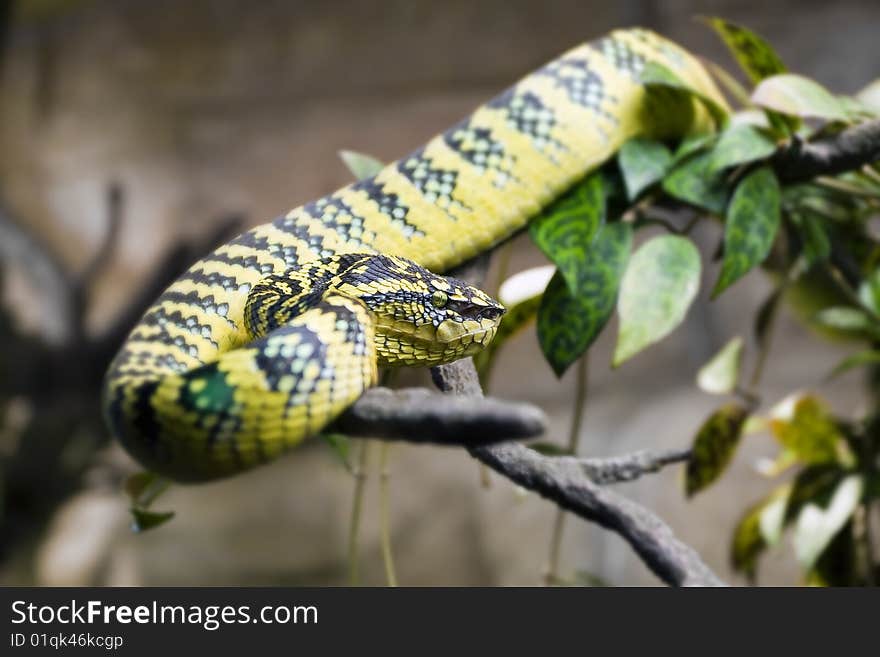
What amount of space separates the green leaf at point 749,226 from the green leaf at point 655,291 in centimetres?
4

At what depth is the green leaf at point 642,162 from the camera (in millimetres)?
1224

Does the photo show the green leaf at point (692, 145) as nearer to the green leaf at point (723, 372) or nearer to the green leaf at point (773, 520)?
the green leaf at point (723, 372)

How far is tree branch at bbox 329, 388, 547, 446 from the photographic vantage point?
0.54 metres

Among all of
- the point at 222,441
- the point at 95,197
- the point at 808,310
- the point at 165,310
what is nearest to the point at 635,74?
the point at 808,310

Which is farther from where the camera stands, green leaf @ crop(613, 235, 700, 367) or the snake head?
green leaf @ crop(613, 235, 700, 367)

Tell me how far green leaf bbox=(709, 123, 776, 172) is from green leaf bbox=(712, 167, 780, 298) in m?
0.03

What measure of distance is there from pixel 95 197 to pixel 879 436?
2.51 m

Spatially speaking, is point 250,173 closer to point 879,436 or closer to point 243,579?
point 243,579

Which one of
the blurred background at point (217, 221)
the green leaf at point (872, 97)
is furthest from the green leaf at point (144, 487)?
the blurred background at point (217, 221)

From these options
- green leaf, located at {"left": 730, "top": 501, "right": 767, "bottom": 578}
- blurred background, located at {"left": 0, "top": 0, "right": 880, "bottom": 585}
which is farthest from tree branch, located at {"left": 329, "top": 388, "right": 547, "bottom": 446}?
blurred background, located at {"left": 0, "top": 0, "right": 880, "bottom": 585}

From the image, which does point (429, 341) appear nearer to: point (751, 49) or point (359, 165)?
point (359, 165)

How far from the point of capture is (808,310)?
1719 mm

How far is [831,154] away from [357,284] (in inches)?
31.6

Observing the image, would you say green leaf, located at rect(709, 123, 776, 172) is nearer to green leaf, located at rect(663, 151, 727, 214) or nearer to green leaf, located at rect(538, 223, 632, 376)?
green leaf, located at rect(663, 151, 727, 214)
